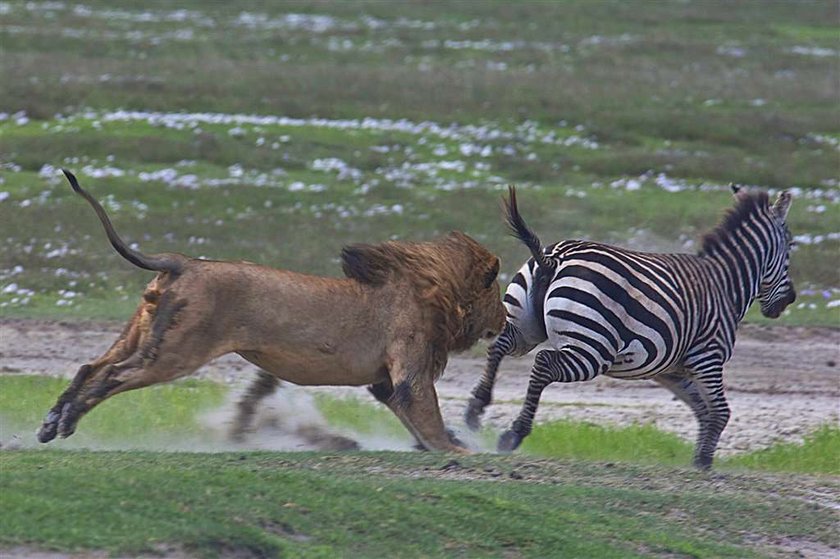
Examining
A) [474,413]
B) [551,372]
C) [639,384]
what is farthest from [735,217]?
[639,384]

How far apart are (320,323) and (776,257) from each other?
11.6ft

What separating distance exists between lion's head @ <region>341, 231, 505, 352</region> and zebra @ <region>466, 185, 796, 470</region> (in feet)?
1.17

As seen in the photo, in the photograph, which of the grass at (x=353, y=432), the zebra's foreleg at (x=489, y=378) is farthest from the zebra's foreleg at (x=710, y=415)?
the zebra's foreleg at (x=489, y=378)

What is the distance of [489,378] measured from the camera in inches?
372

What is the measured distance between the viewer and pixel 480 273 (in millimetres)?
9102

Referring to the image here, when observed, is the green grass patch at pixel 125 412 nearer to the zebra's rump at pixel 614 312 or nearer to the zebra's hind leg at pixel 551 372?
the zebra's hind leg at pixel 551 372

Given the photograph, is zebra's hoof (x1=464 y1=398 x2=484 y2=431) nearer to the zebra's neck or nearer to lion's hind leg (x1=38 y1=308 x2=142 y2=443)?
the zebra's neck

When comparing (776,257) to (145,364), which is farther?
(776,257)

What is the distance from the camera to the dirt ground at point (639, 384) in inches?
442

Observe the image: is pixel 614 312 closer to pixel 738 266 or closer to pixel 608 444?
pixel 738 266

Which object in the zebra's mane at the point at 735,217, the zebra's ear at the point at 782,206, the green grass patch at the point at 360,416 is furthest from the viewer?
the zebra's ear at the point at 782,206

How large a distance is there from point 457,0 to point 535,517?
4294 centimetres

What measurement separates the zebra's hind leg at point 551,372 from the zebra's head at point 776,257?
1792mm

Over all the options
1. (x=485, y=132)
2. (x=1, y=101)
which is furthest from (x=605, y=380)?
(x=1, y=101)
